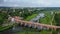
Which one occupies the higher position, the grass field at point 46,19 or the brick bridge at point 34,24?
the grass field at point 46,19

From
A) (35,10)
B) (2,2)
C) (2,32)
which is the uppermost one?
(2,2)

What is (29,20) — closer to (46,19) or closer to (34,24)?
(34,24)

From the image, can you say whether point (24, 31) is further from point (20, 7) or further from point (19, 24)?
point (20, 7)

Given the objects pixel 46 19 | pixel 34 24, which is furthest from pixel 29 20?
pixel 46 19

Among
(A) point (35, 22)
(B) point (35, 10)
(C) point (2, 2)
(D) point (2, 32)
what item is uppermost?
(C) point (2, 2)

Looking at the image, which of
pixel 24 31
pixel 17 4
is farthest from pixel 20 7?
pixel 24 31

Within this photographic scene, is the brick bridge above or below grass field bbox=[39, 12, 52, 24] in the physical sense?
below

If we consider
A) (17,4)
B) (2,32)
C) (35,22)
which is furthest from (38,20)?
(2,32)

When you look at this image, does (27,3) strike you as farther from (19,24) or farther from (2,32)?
(2,32)

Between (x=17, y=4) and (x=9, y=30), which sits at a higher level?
(x=17, y=4)
